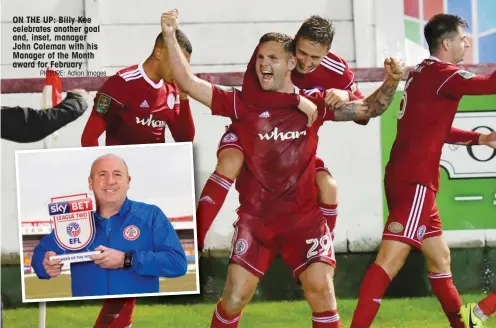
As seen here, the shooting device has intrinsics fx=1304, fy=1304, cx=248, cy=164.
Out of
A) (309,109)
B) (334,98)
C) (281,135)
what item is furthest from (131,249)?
(334,98)

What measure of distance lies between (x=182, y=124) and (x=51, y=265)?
0.91 meters

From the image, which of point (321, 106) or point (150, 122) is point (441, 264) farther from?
point (150, 122)

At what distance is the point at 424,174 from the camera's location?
5469mm

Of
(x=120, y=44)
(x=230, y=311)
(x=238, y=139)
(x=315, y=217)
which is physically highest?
(x=120, y=44)

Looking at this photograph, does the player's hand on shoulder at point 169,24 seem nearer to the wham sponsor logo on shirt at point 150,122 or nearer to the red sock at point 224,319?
the wham sponsor logo on shirt at point 150,122

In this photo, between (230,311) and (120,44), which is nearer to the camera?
(230,311)

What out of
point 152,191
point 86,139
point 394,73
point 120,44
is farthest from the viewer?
point 120,44

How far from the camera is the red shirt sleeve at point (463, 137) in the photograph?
562cm

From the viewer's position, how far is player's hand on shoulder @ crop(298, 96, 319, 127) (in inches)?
205

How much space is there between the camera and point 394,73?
5082 millimetres

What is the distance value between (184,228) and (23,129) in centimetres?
77

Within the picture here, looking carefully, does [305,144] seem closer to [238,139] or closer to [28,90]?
[238,139]

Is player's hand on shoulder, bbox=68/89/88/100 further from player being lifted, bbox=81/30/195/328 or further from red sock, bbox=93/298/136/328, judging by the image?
red sock, bbox=93/298/136/328

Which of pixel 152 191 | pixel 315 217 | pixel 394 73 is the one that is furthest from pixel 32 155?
pixel 394 73
